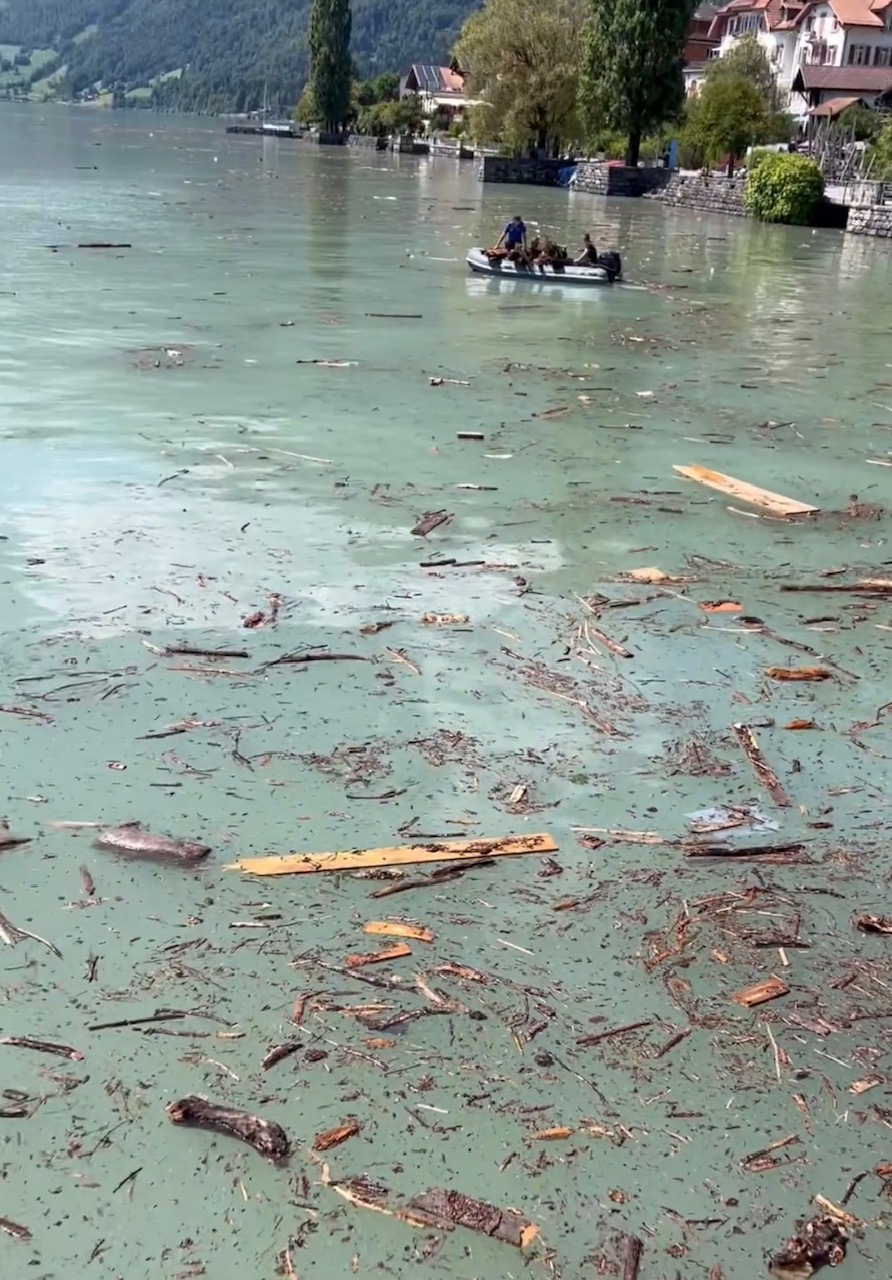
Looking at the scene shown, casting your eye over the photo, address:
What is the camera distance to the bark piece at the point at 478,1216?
4133 mm

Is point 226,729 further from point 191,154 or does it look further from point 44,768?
point 191,154

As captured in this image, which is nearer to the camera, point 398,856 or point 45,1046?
point 45,1046

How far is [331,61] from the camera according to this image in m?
140

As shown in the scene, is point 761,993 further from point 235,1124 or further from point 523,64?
point 523,64

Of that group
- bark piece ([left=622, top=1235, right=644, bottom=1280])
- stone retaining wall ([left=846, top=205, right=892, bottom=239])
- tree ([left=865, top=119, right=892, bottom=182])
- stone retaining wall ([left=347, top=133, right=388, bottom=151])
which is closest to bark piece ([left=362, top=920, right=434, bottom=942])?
bark piece ([left=622, top=1235, right=644, bottom=1280])

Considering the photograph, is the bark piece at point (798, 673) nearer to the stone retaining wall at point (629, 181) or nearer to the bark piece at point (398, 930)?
the bark piece at point (398, 930)

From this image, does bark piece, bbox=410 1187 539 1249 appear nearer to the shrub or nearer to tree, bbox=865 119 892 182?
tree, bbox=865 119 892 182

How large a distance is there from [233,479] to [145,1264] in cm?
868

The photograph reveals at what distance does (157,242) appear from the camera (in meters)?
33.9

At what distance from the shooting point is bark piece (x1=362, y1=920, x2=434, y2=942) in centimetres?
551

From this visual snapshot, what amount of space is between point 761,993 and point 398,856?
1.72m

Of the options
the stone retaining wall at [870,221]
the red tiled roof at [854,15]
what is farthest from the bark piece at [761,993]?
the red tiled roof at [854,15]

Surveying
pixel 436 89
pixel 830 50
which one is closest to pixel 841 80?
pixel 830 50

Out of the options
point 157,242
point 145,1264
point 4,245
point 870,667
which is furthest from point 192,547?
point 157,242
